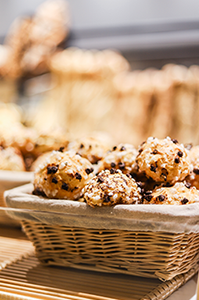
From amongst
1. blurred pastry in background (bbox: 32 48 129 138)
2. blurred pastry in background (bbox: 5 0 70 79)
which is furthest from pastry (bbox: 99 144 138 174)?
blurred pastry in background (bbox: 5 0 70 79)

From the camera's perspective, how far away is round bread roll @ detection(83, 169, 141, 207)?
635 mm

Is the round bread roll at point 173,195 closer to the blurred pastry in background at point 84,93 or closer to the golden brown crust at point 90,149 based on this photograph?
the golden brown crust at point 90,149

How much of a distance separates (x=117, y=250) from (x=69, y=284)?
13cm

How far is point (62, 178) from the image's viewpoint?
2.37 ft

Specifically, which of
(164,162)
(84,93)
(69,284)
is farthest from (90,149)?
(84,93)

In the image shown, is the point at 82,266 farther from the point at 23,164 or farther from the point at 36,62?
the point at 36,62

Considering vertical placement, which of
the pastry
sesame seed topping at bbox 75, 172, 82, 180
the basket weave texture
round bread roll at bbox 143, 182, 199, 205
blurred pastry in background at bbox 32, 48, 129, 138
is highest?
blurred pastry in background at bbox 32, 48, 129, 138

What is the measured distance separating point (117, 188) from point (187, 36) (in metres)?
1.78

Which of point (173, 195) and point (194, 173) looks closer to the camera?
point (173, 195)

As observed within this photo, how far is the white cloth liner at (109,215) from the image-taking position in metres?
0.59

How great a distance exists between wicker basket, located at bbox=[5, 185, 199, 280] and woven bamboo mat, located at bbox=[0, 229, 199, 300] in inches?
0.7

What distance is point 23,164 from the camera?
113 centimetres

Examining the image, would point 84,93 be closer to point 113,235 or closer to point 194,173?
point 194,173

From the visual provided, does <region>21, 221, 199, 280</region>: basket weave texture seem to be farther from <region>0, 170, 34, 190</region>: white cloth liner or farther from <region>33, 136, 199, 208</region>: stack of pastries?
<region>0, 170, 34, 190</region>: white cloth liner
